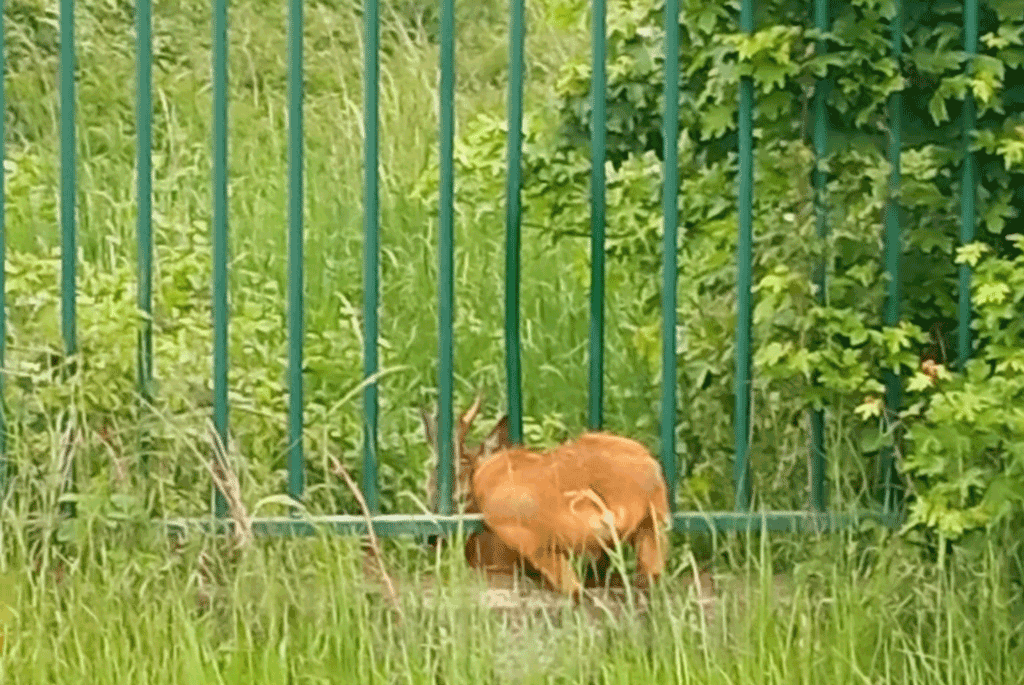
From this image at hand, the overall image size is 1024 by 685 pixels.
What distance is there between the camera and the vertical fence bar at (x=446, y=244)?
14.9 ft

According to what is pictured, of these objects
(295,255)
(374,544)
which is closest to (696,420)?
(374,544)

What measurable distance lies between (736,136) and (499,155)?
655 mm

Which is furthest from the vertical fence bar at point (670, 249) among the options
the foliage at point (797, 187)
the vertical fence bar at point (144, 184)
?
the vertical fence bar at point (144, 184)

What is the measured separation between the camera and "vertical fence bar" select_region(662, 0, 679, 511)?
461cm

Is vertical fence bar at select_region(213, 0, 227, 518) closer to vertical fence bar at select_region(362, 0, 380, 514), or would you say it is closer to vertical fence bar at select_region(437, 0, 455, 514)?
vertical fence bar at select_region(362, 0, 380, 514)

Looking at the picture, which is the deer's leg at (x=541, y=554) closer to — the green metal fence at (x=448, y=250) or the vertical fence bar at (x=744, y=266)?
the green metal fence at (x=448, y=250)

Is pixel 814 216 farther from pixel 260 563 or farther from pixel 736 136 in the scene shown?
pixel 260 563

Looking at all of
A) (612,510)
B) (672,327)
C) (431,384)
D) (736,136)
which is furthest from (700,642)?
(431,384)

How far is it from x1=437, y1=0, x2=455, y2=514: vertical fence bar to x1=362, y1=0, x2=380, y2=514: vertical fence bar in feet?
0.44

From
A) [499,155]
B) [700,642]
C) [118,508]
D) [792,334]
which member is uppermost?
[499,155]

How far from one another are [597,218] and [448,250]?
31cm

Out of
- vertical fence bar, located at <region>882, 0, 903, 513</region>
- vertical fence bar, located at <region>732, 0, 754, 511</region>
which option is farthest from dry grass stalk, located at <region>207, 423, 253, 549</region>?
vertical fence bar, located at <region>882, 0, 903, 513</region>

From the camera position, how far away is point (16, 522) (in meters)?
4.40

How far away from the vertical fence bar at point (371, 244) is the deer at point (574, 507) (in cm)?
22
